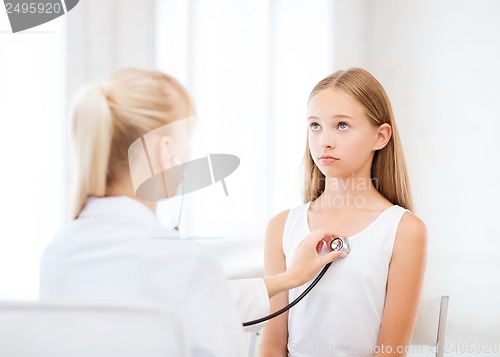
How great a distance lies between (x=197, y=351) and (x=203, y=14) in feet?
1.99

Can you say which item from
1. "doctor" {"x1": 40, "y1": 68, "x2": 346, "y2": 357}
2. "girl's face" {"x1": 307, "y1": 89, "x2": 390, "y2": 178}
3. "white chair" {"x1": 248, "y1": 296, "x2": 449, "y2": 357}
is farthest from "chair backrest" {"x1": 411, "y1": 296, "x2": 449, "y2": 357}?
"doctor" {"x1": 40, "y1": 68, "x2": 346, "y2": 357}

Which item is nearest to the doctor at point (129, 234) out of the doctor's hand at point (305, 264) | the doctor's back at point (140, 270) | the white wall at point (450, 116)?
the doctor's back at point (140, 270)

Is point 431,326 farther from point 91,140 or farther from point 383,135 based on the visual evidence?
point 91,140

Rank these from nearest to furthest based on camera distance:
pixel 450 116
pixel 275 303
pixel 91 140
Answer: pixel 91 140 → pixel 275 303 → pixel 450 116

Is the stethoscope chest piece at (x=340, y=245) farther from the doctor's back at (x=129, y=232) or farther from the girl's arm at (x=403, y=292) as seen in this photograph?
the doctor's back at (x=129, y=232)

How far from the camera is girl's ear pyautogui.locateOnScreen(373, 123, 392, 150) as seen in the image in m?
0.87

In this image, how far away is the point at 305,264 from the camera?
847 millimetres

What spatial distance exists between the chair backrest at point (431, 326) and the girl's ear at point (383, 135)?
235 millimetres

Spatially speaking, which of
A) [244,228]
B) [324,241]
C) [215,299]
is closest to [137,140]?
[215,299]

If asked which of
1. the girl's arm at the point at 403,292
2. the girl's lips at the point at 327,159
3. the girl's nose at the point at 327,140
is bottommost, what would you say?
the girl's arm at the point at 403,292

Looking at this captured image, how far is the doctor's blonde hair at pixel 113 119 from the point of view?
2.02 ft

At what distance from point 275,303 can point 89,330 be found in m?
0.44

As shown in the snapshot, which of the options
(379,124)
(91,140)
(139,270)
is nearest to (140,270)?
(139,270)

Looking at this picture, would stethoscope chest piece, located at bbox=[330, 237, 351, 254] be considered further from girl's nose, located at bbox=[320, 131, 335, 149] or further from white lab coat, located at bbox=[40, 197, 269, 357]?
white lab coat, located at bbox=[40, 197, 269, 357]
